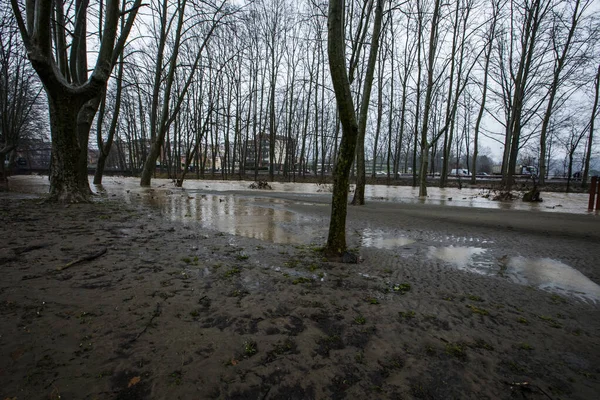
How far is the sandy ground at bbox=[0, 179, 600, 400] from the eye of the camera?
1.31 m

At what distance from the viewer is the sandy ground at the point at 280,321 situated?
4.28 feet

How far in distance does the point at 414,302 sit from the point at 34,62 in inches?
285

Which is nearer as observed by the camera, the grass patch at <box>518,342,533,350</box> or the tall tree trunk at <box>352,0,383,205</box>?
the grass patch at <box>518,342,533,350</box>

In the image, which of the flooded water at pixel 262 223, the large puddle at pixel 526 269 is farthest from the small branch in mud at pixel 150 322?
the large puddle at pixel 526 269

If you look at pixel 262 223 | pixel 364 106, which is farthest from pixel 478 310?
pixel 364 106

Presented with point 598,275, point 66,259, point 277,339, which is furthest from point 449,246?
point 66,259

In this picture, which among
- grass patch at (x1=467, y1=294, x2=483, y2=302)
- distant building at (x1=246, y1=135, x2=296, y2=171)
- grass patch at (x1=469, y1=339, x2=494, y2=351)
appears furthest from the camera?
Answer: distant building at (x1=246, y1=135, x2=296, y2=171)

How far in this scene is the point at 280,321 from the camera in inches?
72.6

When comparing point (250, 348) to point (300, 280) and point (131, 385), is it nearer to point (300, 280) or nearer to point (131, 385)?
point (131, 385)

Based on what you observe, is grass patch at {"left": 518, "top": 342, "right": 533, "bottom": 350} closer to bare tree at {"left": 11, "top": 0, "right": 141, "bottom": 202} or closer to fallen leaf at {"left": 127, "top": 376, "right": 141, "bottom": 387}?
fallen leaf at {"left": 127, "top": 376, "right": 141, "bottom": 387}

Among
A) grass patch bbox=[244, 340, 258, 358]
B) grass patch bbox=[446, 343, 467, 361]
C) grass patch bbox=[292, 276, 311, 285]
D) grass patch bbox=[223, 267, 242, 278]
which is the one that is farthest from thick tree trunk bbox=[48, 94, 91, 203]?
grass patch bbox=[446, 343, 467, 361]

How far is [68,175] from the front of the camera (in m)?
6.03

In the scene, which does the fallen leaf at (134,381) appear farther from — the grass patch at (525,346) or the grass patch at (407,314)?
the grass patch at (525,346)

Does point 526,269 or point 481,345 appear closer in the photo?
point 481,345
